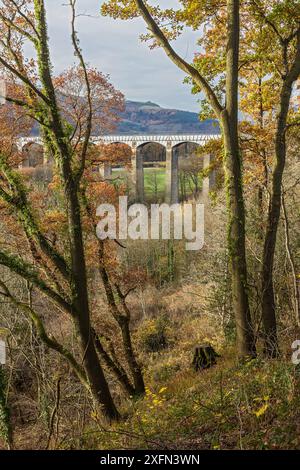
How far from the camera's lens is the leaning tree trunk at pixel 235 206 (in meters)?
7.48

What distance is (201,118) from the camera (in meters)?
9.47

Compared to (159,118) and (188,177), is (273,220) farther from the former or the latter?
(159,118)

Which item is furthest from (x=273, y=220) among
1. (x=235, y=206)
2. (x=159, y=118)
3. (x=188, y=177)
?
(x=159, y=118)

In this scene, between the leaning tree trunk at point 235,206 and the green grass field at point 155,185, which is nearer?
the leaning tree trunk at point 235,206

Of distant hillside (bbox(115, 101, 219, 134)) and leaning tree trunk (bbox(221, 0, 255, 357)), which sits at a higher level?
distant hillside (bbox(115, 101, 219, 134))

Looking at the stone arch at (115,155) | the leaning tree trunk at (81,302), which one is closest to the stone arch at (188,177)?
the stone arch at (115,155)

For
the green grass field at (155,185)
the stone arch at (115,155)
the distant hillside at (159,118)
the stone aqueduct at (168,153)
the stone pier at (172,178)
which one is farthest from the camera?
the distant hillside at (159,118)

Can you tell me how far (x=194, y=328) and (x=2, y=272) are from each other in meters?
9.34

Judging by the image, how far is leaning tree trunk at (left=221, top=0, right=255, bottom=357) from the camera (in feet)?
24.5

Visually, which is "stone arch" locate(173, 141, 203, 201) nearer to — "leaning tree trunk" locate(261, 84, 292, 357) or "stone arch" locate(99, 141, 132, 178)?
"stone arch" locate(99, 141, 132, 178)

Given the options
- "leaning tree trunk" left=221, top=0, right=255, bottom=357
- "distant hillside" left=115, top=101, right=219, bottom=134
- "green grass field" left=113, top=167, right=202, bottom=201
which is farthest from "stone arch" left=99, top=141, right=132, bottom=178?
"distant hillside" left=115, top=101, right=219, bottom=134

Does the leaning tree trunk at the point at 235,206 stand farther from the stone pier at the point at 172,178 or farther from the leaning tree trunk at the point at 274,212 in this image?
the stone pier at the point at 172,178
